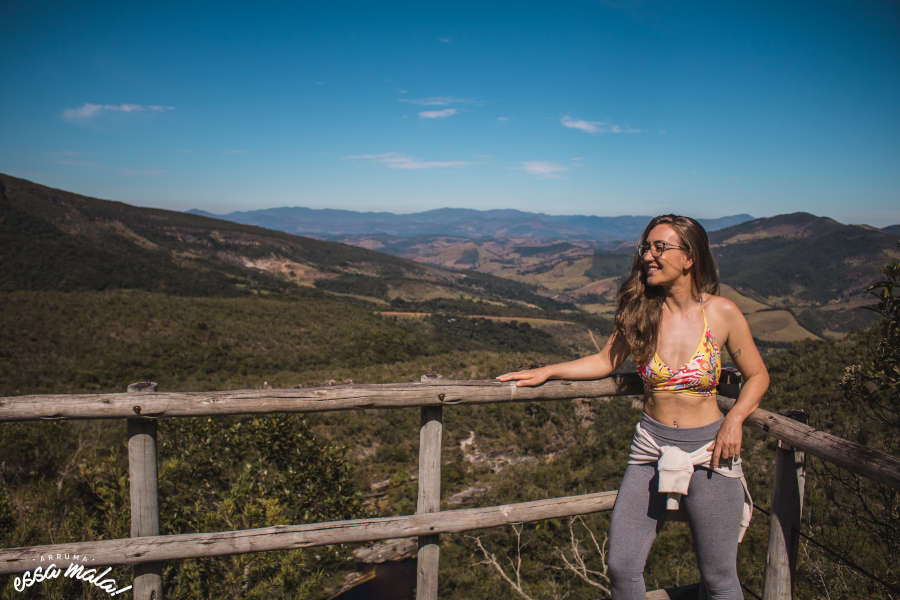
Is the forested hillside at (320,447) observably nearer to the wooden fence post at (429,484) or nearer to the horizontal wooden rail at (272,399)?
the horizontal wooden rail at (272,399)

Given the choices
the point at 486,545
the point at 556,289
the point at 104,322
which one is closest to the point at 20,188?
the point at 104,322

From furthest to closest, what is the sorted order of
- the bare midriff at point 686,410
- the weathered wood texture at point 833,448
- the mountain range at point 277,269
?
the mountain range at point 277,269 < the bare midriff at point 686,410 < the weathered wood texture at point 833,448

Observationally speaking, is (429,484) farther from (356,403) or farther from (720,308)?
(720,308)

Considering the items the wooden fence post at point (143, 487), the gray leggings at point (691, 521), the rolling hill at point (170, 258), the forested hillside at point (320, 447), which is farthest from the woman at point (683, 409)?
the rolling hill at point (170, 258)

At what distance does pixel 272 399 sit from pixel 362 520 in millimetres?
658

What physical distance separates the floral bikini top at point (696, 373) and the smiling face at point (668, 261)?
0.25m

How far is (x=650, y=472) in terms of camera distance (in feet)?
6.82

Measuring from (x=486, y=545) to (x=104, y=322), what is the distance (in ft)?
106

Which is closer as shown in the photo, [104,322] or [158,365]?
[158,365]

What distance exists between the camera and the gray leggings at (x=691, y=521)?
6.51 ft

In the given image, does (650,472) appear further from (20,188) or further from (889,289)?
(20,188)

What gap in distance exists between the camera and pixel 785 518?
2.24m

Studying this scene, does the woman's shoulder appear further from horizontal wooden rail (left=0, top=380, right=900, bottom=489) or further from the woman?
horizontal wooden rail (left=0, top=380, right=900, bottom=489)

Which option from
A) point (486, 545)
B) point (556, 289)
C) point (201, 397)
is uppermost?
point (201, 397)
